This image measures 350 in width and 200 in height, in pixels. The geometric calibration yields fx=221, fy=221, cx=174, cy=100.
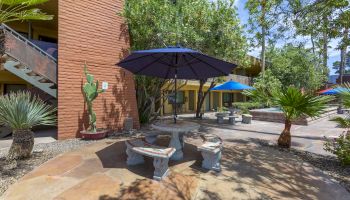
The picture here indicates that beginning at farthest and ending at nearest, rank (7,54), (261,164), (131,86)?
1. (131,86)
2. (7,54)
3. (261,164)

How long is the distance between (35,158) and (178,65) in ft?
14.9

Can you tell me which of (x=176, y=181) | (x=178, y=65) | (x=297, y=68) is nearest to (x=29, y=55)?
(x=178, y=65)

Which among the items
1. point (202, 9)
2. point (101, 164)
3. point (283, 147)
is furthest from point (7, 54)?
point (283, 147)

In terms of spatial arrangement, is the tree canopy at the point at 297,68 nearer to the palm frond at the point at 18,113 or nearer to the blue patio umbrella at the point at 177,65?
the blue patio umbrella at the point at 177,65

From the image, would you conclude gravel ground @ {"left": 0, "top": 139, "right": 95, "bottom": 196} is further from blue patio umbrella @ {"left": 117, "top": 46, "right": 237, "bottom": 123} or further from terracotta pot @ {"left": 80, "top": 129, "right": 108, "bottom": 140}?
blue patio umbrella @ {"left": 117, "top": 46, "right": 237, "bottom": 123}

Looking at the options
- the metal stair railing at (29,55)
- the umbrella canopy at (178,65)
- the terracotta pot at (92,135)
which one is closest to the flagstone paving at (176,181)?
the terracotta pot at (92,135)

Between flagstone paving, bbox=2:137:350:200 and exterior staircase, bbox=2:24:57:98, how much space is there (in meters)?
3.54

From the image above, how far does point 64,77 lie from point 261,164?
288 inches

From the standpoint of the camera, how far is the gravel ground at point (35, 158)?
14.7 ft

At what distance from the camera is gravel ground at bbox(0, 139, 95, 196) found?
4480 mm

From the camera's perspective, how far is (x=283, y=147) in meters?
7.32

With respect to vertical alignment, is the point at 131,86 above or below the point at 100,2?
→ below

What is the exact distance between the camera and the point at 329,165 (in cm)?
580

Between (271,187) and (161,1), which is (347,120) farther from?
(161,1)
